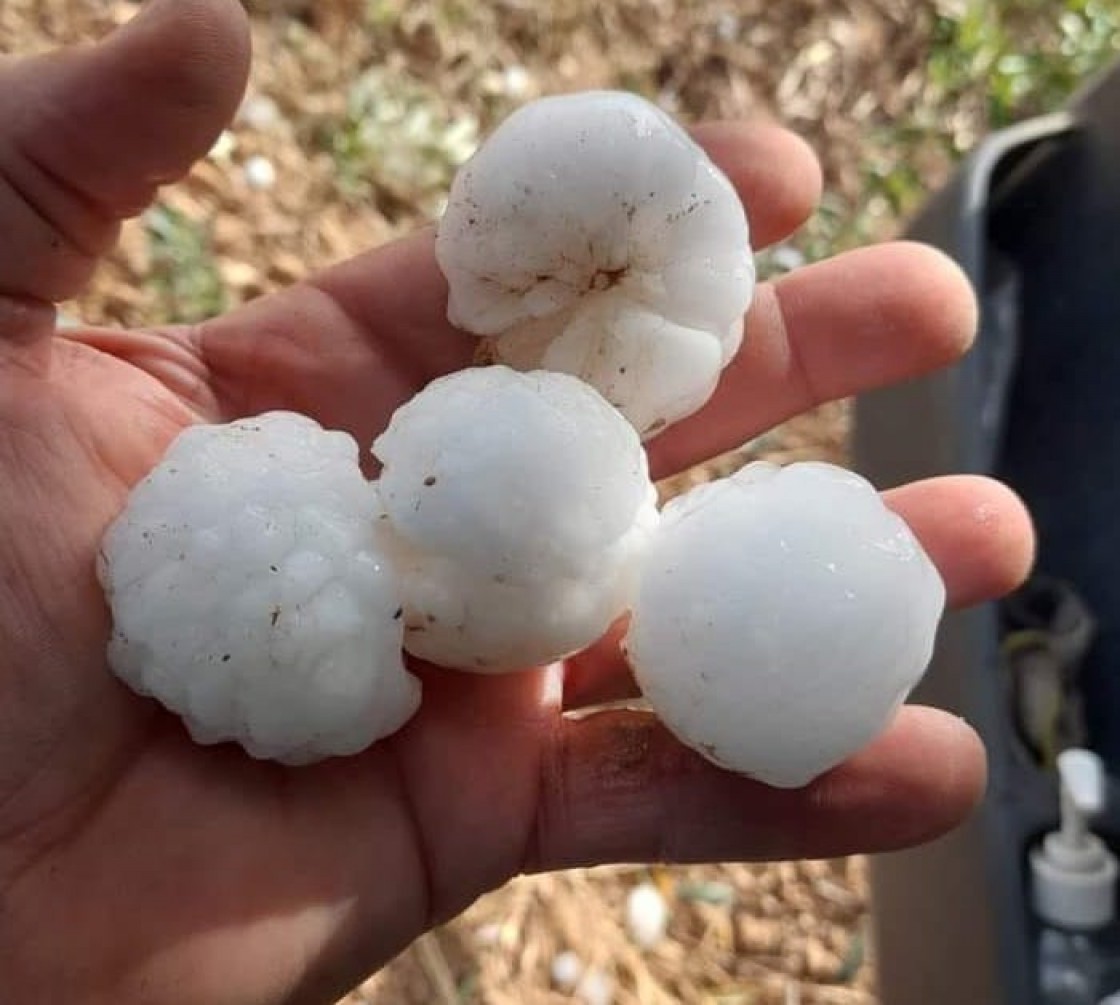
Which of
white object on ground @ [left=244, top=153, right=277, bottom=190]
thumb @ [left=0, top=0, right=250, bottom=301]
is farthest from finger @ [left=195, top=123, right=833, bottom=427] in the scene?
white object on ground @ [left=244, top=153, right=277, bottom=190]

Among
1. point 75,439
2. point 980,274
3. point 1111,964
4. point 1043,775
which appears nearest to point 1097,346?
point 980,274

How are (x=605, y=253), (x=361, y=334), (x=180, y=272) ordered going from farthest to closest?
1. (x=180, y=272)
2. (x=361, y=334)
3. (x=605, y=253)

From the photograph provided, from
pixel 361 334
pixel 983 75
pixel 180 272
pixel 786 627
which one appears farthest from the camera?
Result: pixel 983 75

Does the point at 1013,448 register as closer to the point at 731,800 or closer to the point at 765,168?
the point at 765,168

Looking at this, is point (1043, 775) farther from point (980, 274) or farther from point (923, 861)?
point (980, 274)

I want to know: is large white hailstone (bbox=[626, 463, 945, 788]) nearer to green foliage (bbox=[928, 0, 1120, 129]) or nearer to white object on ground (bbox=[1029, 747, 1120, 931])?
white object on ground (bbox=[1029, 747, 1120, 931])

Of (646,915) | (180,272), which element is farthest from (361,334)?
(646,915)

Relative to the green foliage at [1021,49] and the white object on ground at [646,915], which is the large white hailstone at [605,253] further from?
the green foliage at [1021,49]
